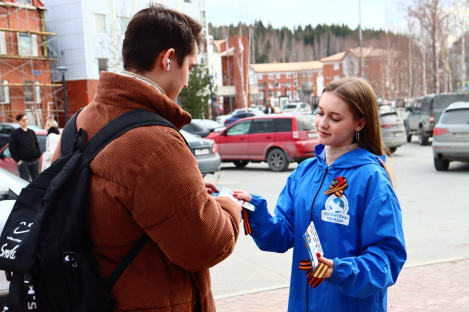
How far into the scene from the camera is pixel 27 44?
130 ft

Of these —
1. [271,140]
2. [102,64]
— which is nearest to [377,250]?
[271,140]

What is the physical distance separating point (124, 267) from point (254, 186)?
482 inches

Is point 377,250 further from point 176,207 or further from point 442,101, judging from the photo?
point 442,101

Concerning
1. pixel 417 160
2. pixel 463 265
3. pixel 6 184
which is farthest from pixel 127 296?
pixel 417 160

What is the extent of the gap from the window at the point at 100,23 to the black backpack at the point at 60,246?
42.9 m

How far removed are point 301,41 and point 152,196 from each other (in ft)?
523

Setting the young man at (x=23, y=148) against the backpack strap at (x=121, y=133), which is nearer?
the backpack strap at (x=121, y=133)

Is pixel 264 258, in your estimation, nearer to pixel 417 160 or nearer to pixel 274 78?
pixel 417 160

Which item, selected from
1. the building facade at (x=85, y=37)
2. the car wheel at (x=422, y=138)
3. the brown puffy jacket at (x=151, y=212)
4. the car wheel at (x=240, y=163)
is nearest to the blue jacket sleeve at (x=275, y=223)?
the brown puffy jacket at (x=151, y=212)

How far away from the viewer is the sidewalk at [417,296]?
189 inches

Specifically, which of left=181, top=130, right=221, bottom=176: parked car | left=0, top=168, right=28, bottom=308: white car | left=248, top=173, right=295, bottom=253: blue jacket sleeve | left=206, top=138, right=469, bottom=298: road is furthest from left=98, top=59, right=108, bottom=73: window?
left=248, top=173, right=295, bottom=253: blue jacket sleeve

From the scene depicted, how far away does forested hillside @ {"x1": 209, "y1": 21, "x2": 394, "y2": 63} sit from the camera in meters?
150

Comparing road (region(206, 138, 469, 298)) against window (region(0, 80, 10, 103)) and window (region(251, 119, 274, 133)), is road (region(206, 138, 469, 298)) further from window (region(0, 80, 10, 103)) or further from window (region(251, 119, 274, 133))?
window (region(0, 80, 10, 103))

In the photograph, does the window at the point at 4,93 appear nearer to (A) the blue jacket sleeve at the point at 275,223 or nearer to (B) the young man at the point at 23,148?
(B) the young man at the point at 23,148
